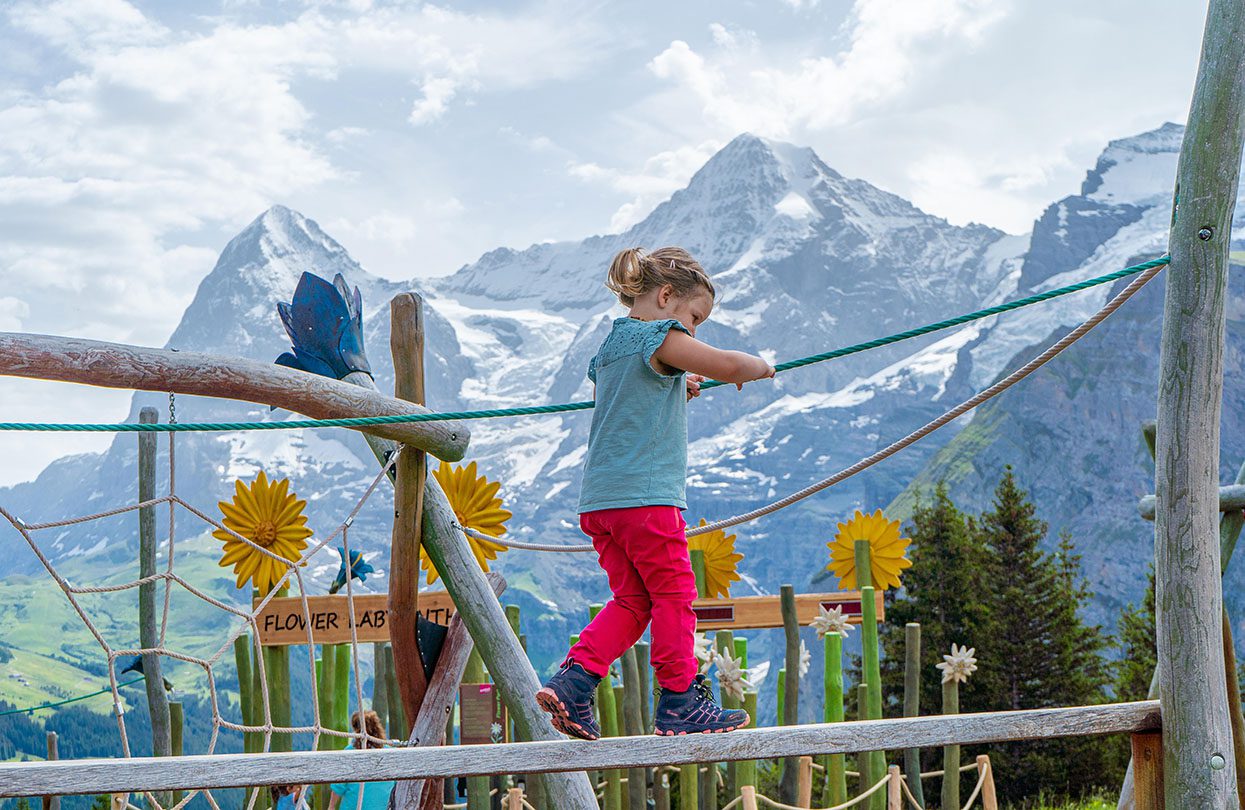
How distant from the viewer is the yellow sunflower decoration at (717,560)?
19.2ft

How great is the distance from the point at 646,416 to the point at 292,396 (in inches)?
42.4

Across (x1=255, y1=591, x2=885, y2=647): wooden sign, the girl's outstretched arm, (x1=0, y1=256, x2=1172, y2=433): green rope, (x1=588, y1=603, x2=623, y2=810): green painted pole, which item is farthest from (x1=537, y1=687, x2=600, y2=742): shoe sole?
(x1=588, y1=603, x2=623, y2=810): green painted pole

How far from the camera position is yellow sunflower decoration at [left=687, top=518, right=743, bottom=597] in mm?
5852

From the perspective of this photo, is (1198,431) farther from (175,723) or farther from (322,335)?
(175,723)

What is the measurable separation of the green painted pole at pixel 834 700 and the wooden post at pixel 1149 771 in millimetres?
2272

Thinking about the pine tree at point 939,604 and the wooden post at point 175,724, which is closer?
the wooden post at point 175,724

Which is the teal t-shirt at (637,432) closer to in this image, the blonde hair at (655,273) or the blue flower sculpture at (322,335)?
the blonde hair at (655,273)

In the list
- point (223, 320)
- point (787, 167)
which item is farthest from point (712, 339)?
point (223, 320)

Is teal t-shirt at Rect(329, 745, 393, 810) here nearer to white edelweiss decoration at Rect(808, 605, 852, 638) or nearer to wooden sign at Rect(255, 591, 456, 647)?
wooden sign at Rect(255, 591, 456, 647)

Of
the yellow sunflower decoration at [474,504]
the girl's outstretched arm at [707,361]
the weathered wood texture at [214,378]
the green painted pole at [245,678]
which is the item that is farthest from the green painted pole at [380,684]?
the girl's outstretched arm at [707,361]

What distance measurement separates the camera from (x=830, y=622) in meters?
5.56

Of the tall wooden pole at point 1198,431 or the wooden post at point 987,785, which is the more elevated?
the tall wooden pole at point 1198,431

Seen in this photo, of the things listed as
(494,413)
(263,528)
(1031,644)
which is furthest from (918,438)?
(1031,644)

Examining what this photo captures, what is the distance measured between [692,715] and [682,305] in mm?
855
